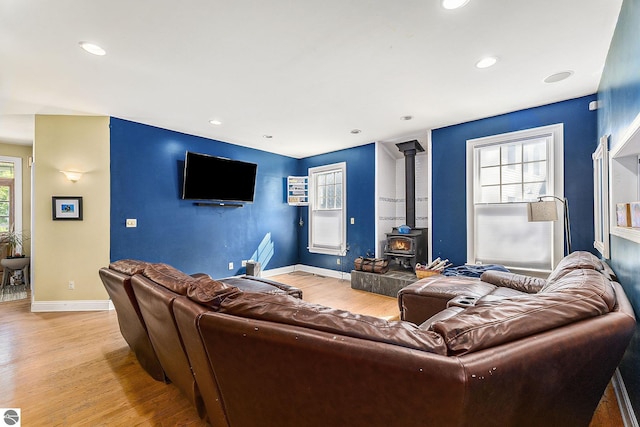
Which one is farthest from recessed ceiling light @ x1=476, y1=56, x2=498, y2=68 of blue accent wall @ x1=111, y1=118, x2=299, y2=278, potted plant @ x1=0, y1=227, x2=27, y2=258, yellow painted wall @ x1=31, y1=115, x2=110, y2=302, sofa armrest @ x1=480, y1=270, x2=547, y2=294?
potted plant @ x1=0, y1=227, x2=27, y2=258

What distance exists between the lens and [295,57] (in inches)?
A: 98.0

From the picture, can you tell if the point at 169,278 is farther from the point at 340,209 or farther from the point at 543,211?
the point at 340,209

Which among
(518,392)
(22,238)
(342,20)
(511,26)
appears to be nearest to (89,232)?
(22,238)

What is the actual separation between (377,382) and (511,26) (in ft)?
8.50

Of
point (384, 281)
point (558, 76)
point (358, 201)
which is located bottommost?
point (384, 281)

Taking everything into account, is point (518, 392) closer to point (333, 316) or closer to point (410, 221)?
point (333, 316)

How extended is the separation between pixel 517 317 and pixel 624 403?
5.59ft

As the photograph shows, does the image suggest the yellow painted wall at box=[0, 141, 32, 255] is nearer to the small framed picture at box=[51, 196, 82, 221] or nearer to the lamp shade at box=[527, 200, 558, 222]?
the small framed picture at box=[51, 196, 82, 221]

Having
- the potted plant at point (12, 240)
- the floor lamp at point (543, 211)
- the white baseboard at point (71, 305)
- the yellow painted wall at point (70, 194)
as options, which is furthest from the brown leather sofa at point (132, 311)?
the potted plant at point (12, 240)

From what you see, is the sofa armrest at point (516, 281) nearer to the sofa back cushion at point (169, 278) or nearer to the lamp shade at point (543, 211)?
the lamp shade at point (543, 211)

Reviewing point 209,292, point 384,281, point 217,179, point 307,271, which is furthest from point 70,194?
point 384,281

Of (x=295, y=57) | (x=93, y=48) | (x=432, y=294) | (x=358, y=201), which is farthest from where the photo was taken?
(x=358, y=201)

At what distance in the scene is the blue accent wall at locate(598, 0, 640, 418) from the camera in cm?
158

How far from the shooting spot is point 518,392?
88 centimetres
